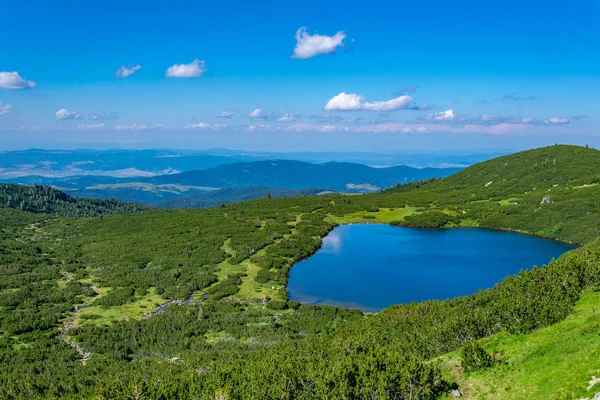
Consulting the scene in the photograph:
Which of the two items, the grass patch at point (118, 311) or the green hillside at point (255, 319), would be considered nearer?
the green hillside at point (255, 319)

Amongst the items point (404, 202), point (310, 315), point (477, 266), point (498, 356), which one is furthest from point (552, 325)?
point (404, 202)

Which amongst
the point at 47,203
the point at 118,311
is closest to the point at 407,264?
the point at 118,311

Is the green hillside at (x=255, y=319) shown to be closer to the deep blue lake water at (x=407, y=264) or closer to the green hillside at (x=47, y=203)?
the deep blue lake water at (x=407, y=264)

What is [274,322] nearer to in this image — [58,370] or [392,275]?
[58,370]

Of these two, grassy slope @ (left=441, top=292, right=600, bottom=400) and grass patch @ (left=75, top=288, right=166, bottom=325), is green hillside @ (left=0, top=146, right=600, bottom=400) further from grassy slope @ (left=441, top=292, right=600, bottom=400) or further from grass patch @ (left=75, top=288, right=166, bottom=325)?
grass patch @ (left=75, top=288, right=166, bottom=325)

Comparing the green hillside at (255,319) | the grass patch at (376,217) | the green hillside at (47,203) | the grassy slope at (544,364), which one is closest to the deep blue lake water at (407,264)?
the green hillside at (255,319)

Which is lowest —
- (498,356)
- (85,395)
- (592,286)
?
(85,395)
